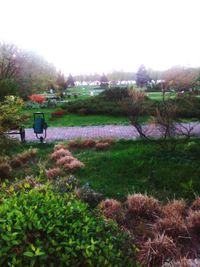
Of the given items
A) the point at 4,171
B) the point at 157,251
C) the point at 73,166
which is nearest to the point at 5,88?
the point at 4,171

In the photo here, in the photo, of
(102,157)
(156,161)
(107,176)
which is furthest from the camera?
(102,157)

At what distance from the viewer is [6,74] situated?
32938 millimetres

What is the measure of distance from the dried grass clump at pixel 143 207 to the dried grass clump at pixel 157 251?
0.95 metres

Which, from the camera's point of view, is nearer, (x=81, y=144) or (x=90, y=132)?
Result: (x=81, y=144)

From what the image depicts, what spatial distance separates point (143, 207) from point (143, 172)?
236 centimetres

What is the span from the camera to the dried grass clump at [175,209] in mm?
4730

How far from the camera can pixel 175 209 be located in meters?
4.93

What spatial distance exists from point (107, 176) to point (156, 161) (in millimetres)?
1258

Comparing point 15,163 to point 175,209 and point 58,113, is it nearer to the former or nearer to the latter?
point 175,209

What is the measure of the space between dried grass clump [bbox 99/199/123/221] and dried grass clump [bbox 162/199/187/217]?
567 mm

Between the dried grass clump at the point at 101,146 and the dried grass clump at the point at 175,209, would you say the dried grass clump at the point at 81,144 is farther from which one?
the dried grass clump at the point at 175,209

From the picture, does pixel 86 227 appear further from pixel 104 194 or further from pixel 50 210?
pixel 104 194

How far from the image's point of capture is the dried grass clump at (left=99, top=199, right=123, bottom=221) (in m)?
4.83

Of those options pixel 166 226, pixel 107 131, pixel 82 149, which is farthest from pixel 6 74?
pixel 166 226
